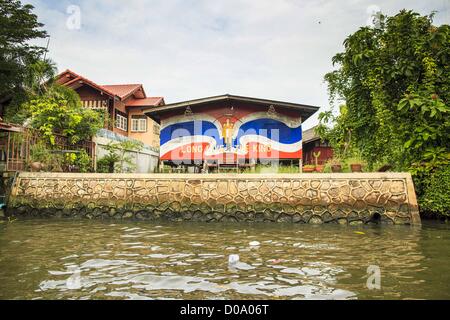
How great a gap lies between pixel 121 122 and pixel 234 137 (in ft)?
45.7

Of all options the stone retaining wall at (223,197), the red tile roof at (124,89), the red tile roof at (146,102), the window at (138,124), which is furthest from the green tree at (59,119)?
the window at (138,124)

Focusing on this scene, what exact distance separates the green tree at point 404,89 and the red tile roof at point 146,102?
63.1 feet

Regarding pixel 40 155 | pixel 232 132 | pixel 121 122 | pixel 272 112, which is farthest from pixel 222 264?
pixel 121 122

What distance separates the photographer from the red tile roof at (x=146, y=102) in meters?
28.2

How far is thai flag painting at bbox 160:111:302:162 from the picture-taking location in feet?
57.5

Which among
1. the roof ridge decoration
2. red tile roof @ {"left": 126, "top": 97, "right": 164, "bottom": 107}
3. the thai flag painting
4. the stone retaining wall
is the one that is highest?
red tile roof @ {"left": 126, "top": 97, "right": 164, "bottom": 107}

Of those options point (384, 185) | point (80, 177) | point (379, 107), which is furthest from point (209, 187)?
point (379, 107)

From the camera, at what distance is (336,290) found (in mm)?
3840

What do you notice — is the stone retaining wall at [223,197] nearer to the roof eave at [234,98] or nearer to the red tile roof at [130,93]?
the roof eave at [234,98]

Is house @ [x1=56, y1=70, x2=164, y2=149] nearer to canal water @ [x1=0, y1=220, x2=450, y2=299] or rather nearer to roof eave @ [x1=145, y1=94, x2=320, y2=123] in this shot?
roof eave @ [x1=145, y1=94, x2=320, y2=123]

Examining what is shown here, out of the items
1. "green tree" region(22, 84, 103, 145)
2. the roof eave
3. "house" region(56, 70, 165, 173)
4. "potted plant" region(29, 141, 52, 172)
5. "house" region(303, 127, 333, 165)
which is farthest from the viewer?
"house" region(303, 127, 333, 165)

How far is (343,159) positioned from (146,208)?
366 inches

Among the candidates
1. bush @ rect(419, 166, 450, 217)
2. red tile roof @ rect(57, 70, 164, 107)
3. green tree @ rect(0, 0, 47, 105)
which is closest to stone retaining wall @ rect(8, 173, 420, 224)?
bush @ rect(419, 166, 450, 217)

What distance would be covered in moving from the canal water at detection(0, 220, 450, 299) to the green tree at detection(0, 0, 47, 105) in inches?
604
